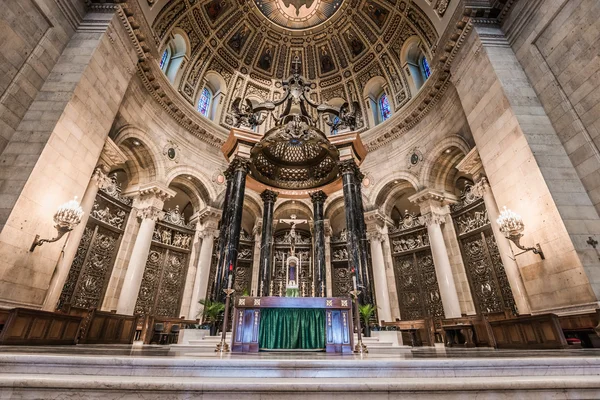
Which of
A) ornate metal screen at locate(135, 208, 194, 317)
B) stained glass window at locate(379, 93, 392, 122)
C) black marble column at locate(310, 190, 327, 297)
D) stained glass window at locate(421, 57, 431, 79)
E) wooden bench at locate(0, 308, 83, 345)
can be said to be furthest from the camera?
stained glass window at locate(379, 93, 392, 122)

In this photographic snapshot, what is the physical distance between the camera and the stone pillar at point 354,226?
7764mm

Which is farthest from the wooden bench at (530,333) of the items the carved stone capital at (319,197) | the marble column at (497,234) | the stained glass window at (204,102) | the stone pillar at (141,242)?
the stained glass window at (204,102)

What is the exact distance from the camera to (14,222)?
5.90m

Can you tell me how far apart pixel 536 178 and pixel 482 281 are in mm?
5245

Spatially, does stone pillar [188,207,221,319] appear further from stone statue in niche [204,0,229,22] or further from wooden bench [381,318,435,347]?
stone statue in niche [204,0,229,22]

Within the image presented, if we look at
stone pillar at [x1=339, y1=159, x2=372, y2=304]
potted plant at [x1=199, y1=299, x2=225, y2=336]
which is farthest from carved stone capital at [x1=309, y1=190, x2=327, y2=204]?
potted plant at [x1=199, y1=299, x2=225, y2=336]

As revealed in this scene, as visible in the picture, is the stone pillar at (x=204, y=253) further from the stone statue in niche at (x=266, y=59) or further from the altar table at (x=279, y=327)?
the stone statue in niche at (x=266, y=59)

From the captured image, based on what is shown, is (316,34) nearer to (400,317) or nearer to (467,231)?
(467,231)

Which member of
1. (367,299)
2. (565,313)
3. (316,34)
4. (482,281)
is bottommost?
(565,313)

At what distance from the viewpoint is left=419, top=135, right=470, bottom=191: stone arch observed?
470 inches

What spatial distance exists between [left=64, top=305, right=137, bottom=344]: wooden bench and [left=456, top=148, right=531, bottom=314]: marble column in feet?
36.3

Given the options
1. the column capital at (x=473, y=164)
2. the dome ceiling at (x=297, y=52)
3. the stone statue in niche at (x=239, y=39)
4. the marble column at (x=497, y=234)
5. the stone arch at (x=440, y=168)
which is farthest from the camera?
the stone statue in niche at (x=239, y=39)

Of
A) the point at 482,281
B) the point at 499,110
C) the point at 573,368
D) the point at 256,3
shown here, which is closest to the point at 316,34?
the point at 256,3

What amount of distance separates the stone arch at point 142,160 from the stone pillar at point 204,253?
2689mm
